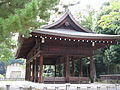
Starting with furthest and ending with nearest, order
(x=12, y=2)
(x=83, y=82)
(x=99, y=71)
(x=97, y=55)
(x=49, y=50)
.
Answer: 1. (x=99, y=71)
2. (x=97, y=55)
3. (x=83, y=82)
4. (x=49, y=50)
5. (x=12, y=2)

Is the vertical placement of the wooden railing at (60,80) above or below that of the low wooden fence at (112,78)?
above

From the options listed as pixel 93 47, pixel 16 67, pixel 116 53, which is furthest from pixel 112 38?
pixel 16 67

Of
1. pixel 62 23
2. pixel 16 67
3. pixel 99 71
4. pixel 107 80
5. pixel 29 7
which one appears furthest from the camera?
pixel 16 67

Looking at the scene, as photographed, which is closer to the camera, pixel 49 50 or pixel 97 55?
pixel 49 50

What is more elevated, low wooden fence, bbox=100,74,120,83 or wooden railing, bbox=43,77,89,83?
wooden railing, bbox=43,77,89,83

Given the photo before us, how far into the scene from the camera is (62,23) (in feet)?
49.9

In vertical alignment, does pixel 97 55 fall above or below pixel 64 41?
below

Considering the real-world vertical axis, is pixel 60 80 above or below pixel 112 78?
above

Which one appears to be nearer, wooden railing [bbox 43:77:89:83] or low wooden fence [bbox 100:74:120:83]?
wooden railing [bbox 43:77:89:83]

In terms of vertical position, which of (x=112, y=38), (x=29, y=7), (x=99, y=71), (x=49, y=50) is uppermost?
(x=29, y=7)

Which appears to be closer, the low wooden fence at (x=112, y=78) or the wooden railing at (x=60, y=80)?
the wooden railing at (x=60, y=80)

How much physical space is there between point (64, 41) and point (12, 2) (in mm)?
7351

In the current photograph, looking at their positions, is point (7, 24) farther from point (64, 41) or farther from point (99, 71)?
point (99, 71)

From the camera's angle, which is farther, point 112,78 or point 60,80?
point 112,78
